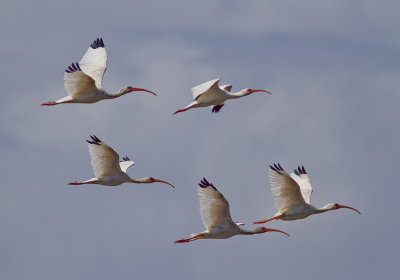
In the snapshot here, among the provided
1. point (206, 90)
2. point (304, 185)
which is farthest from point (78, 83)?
point (304, 185)

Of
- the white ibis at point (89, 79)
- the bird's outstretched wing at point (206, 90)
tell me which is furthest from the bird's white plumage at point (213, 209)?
the white ibis at point (89, 79)

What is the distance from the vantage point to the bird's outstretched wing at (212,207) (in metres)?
34.8

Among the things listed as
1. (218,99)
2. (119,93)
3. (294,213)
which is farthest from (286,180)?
(119,93)

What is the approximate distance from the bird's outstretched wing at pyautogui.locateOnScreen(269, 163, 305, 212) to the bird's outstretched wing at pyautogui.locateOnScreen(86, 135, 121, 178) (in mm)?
4982

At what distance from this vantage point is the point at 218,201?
35.1m

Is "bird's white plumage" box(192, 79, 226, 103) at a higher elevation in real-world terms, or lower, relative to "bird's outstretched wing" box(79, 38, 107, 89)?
lower

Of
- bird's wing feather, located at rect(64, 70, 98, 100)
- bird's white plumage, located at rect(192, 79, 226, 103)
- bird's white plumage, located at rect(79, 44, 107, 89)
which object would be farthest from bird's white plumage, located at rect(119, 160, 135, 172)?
bird's white plumage, located at rect(192, 79, 226, 103)

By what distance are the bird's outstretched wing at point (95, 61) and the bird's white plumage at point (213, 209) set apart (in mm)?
6611

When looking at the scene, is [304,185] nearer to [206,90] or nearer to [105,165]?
[206,90]

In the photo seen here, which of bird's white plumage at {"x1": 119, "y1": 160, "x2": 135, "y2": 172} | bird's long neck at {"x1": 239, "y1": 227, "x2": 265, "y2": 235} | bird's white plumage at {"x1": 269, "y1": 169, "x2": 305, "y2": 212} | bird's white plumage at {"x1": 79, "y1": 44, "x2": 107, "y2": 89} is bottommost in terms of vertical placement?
bird's long neck at {"x1": 239, "y1": 227, "x2": 265, "y2": 235}

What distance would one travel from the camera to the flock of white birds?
35500 millimetres

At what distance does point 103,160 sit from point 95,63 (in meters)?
4.60

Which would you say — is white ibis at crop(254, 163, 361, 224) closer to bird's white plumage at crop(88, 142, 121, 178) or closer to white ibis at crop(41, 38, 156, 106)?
bird's white plumage at crop(88, 142, 121, 178)

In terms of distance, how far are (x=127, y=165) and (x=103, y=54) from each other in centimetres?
407
